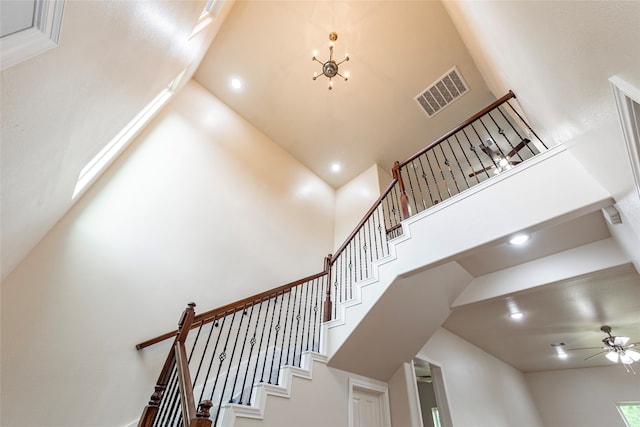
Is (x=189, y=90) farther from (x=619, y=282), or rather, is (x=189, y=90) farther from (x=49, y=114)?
(x=619, y=282)

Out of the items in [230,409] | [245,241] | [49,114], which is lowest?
[230,409]

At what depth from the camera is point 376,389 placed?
12.7 feet

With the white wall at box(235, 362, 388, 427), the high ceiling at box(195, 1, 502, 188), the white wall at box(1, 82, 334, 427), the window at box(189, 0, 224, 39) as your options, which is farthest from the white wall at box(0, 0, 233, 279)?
the white wall at box(235, 362, 388, 427)

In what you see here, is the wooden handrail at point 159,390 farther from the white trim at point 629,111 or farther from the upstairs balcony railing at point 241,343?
the white trim at point 629,111

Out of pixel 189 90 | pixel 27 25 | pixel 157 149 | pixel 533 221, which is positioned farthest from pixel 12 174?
pixel 189 90

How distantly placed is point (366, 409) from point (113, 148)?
4561 millimetres

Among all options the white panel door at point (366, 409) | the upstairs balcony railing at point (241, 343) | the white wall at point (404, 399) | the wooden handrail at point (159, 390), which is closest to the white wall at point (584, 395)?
the white wall at point (404, 399)

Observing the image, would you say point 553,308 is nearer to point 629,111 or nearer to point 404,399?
point 404,399

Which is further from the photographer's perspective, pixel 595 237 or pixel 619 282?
pixel 619 282

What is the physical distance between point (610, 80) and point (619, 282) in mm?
3663

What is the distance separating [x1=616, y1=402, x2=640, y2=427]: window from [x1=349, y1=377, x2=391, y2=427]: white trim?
6.05 meters

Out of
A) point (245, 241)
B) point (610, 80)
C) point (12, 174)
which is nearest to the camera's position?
point (610, 80)

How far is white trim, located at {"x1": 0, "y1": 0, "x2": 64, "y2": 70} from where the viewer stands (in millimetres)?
1069

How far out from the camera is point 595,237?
2.84m
